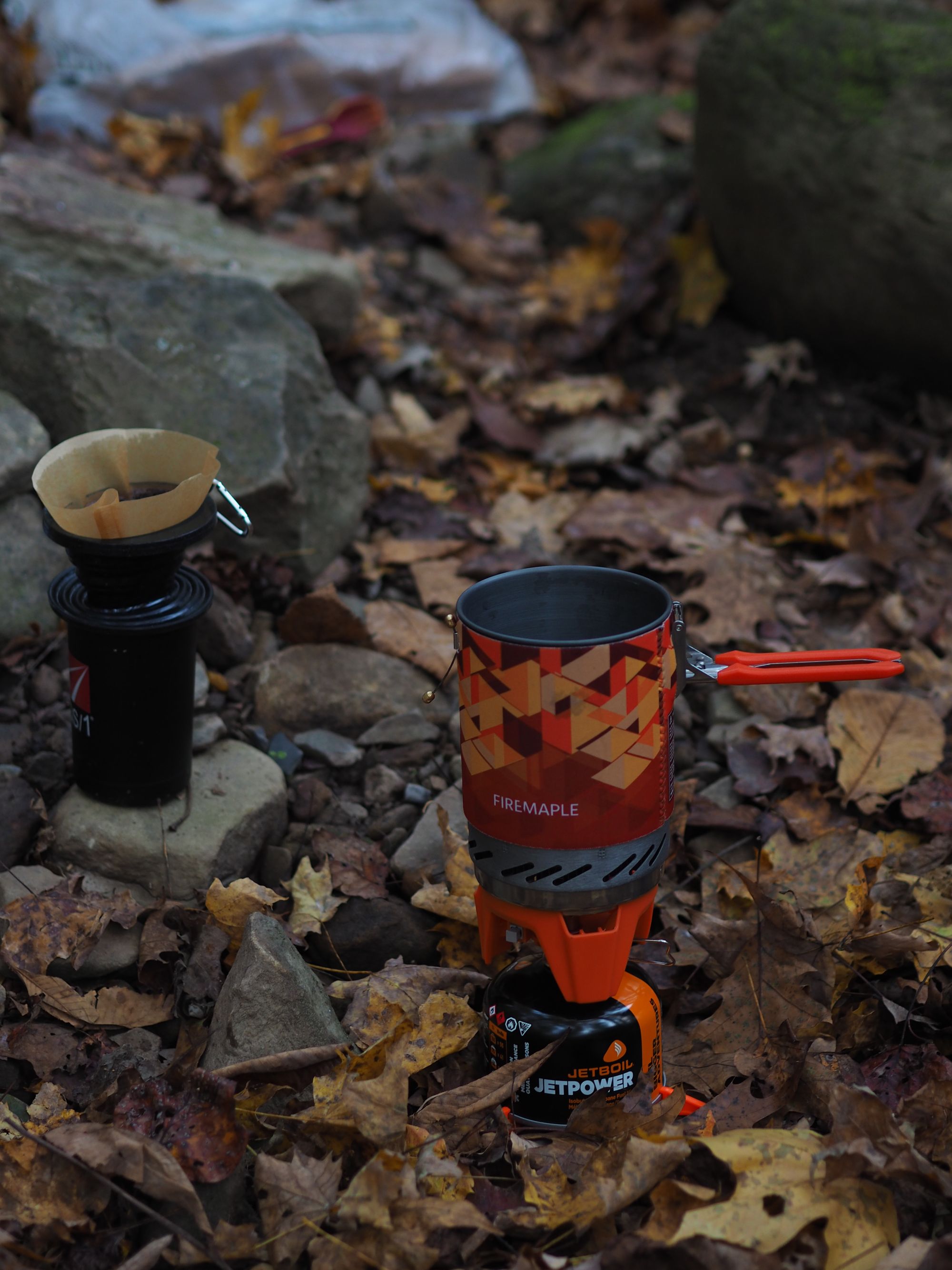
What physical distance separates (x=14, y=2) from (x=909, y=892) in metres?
5.20

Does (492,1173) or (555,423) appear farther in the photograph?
(555,423)

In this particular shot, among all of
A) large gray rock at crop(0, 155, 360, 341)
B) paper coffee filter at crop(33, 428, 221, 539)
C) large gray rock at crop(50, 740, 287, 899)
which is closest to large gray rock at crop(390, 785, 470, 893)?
large gray rock at crop(50, 740, 287, 899)

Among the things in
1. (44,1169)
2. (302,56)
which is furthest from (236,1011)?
(302,56)

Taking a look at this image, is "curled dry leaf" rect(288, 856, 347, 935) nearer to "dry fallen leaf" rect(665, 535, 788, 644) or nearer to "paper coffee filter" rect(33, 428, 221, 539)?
"paper coffee filter" rect(33, 428, 221, 539)

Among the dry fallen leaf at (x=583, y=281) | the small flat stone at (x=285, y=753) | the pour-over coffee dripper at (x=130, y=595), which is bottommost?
the small flat stone at (x=285, y=753)

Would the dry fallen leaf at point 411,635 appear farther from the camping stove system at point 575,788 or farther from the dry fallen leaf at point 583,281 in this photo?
the dry fallen leaf at point 583,281

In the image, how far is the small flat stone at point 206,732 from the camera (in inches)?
102

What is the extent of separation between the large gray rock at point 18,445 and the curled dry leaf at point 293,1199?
173 centimetres

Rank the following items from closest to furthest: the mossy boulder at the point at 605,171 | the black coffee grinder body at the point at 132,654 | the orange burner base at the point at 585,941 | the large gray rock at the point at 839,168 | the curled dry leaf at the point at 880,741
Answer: the orange burner base at the point at 585,941 < the black coffee grinder body at the point at 132,654 < the curled dry leaf at the point at 880,741 < the large gray rock at the point at 839,168 < the mossy boulder at the point at 605,171

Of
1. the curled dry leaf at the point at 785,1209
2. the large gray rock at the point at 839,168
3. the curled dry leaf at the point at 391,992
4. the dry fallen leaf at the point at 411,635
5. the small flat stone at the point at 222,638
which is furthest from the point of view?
the large gray rock at the point at 839,168

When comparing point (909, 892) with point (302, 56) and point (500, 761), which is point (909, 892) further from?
point (302, 56)

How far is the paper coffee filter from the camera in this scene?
2.09 meters

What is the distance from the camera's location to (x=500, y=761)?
1.76m

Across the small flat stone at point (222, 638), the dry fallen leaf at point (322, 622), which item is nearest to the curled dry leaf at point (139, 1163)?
the small flat stone at point (222, 638)
